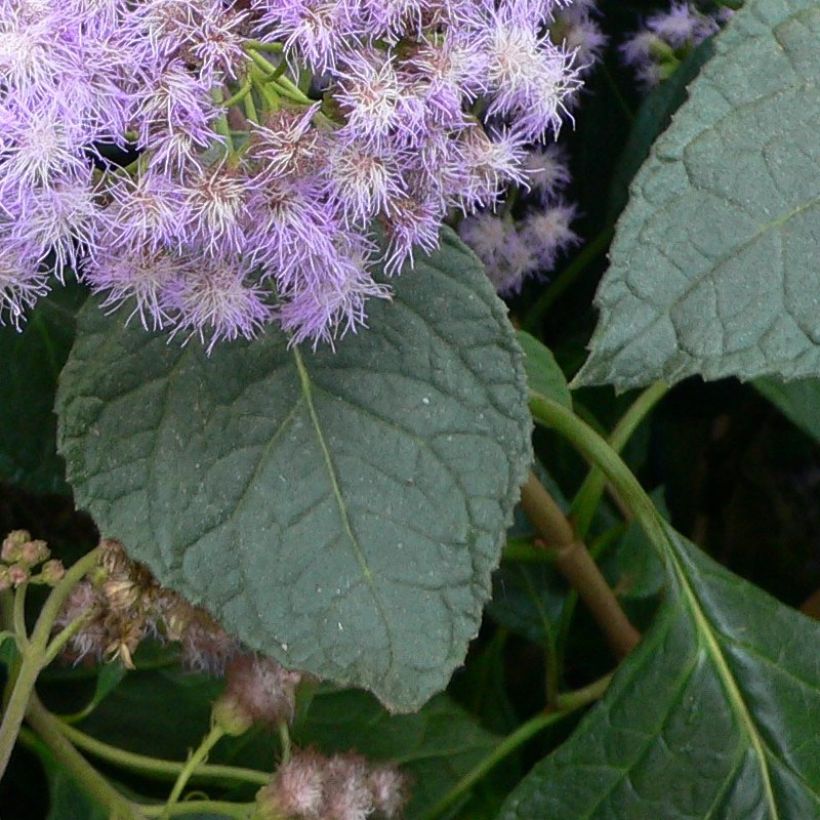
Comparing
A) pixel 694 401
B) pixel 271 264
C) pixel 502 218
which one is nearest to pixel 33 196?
pixel 271 264

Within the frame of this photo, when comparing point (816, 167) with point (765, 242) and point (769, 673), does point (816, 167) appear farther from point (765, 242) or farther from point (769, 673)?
point (769, 673)

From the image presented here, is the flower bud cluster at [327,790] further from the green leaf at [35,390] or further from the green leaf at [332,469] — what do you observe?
the green leaf at [35,390]

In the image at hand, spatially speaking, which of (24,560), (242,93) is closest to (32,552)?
(24,560)

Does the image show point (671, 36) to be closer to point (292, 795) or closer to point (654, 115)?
point (654, 115)

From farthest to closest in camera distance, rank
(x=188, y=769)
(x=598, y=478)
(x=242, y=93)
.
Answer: (x=598, y=478), (x=188, y=769), (x=242, y=93)

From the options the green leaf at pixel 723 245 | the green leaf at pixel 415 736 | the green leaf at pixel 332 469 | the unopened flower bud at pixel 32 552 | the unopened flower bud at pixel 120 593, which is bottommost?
the green leaf at pixel 415 736

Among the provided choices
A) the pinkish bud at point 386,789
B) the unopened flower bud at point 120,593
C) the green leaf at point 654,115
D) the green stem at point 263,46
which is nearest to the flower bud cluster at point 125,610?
the unopened flower bud at point 120,593
